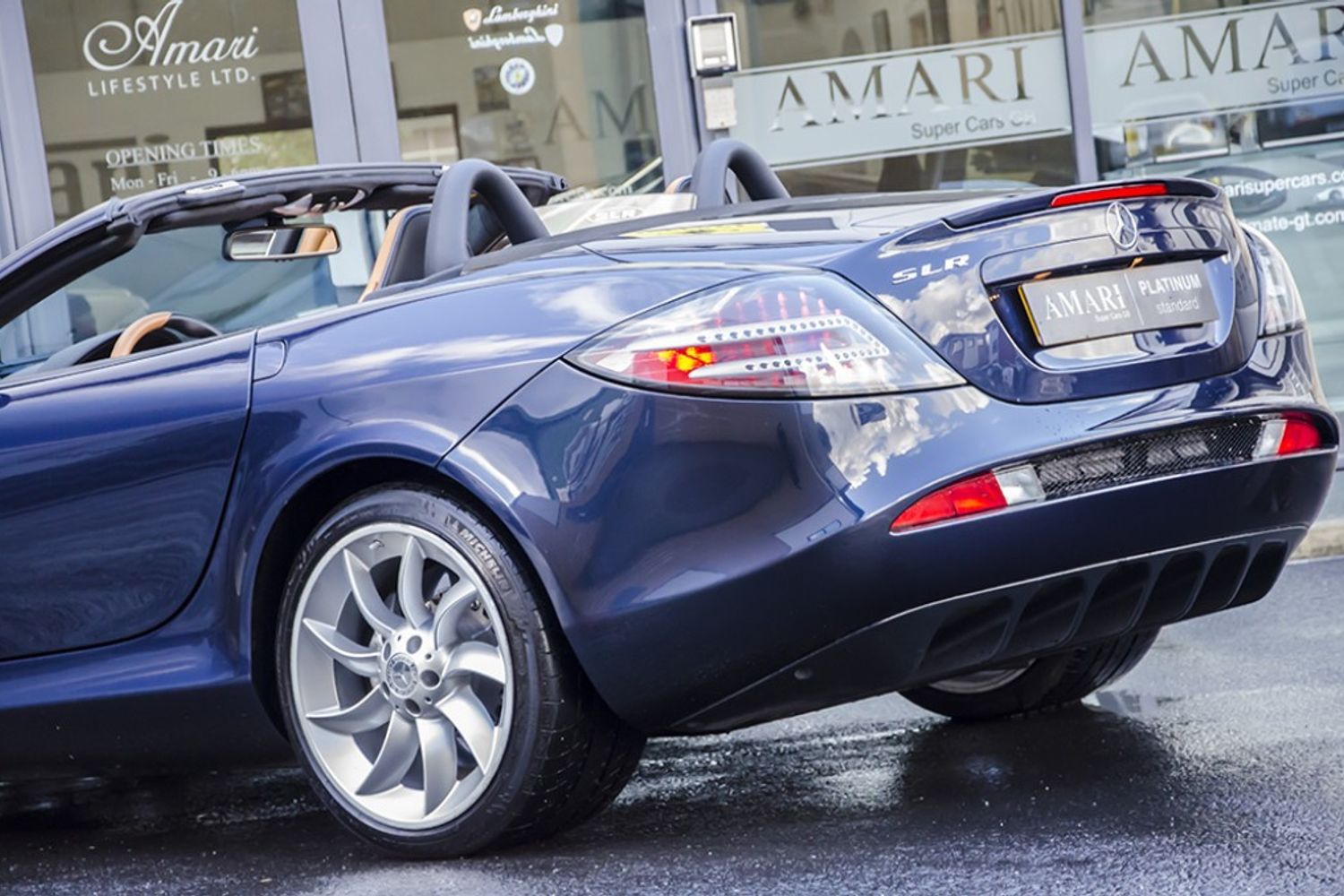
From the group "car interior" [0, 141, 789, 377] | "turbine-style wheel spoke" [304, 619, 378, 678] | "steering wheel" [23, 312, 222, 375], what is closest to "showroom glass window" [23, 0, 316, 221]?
"car interior" [0, 141, 789, 377]

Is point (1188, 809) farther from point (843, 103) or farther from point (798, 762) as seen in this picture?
point (843, 103)

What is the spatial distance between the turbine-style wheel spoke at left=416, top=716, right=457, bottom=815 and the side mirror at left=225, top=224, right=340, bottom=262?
1.23 m

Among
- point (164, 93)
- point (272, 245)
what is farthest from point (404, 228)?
point (164, 93)

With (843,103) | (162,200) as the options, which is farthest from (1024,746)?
(843,103)

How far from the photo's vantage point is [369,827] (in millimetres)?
3621

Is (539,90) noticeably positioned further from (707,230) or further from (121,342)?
(707,230)

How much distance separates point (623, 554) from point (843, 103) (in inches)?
243

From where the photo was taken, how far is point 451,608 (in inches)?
138

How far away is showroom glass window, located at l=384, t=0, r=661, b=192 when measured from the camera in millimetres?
8961

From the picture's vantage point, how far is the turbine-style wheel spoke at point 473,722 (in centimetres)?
350

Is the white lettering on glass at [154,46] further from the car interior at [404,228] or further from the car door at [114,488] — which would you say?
the car door at [114,488]

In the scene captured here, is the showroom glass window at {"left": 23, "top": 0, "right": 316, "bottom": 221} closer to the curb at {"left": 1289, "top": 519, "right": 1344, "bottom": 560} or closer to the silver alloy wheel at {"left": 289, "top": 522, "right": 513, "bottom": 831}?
the curb at {"left": 1289, "top": 519, "right": 1344, "bottom": 560}

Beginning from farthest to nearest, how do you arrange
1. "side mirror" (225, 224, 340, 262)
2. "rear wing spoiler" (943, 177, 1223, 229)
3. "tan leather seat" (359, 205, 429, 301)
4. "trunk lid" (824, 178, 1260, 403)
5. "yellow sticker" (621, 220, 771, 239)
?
"side mirror" (225, 224, 340, 262) < "tan leather seat" (359, 205, 429, 301) < "yellow sticker" (621, 220, 771, 239) < "rear wing spoiler" (943, 177, 1223, 229) < "trunk lid" (824, 178, 1260, 403)

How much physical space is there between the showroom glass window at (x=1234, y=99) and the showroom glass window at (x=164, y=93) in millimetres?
3518
